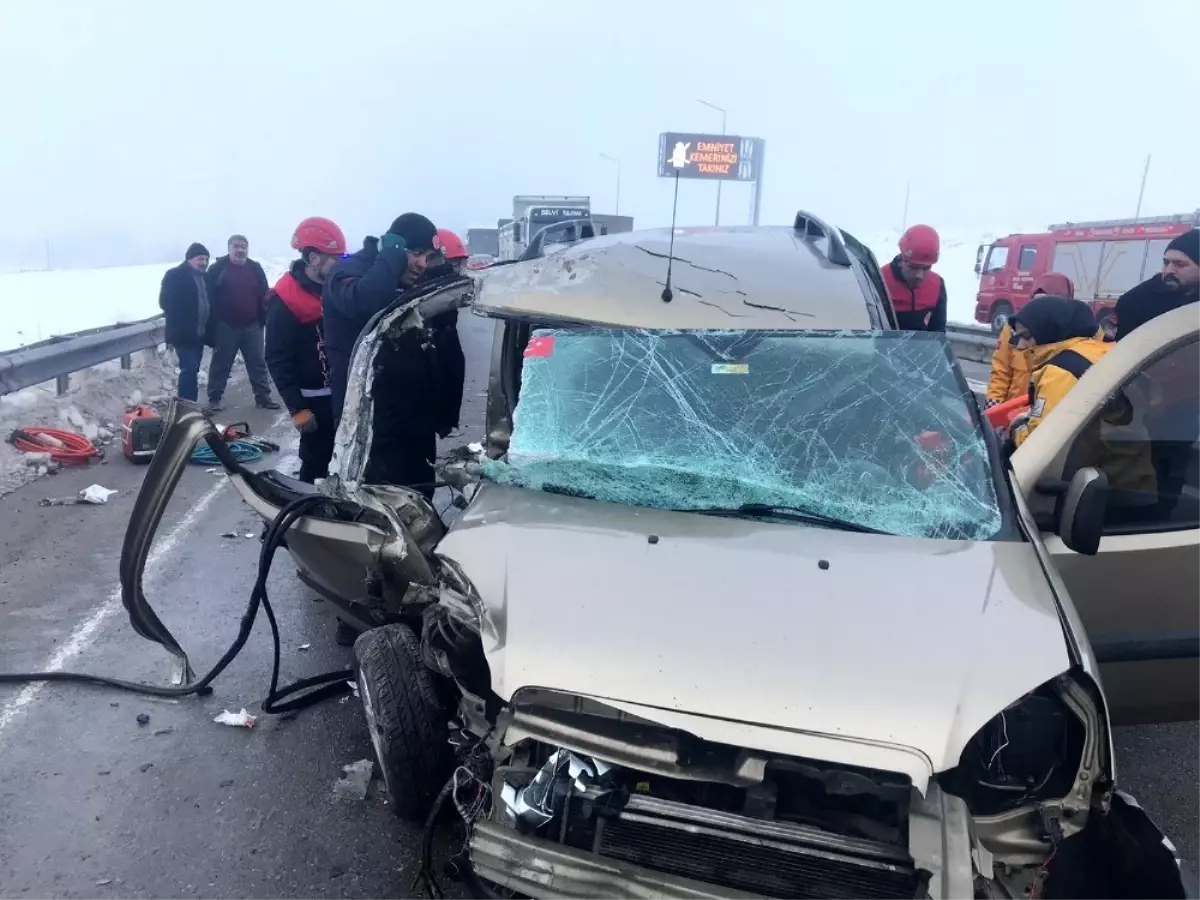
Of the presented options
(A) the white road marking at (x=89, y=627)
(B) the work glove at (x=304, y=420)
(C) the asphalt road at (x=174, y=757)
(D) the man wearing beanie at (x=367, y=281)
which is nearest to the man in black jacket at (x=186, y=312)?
→ (A) the white road marking at (x=89, y=627)

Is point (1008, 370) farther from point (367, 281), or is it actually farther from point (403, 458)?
point (367, 281)

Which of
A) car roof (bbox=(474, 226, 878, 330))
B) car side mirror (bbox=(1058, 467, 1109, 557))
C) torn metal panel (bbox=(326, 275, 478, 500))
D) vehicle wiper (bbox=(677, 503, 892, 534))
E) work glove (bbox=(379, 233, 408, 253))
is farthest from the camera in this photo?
work glove (bbox=(379, 233, 408, 253))

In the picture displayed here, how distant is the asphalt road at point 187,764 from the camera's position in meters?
2.82

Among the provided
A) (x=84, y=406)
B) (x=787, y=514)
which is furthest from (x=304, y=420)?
(x=84, y=406)

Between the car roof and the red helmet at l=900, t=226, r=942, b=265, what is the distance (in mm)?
2108

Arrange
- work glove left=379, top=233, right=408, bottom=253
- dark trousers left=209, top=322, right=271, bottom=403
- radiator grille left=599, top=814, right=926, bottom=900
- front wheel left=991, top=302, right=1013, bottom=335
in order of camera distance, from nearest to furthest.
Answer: radiator grille left=599, top=814, right=926, bottom=900 < work glove left=379, top=233, right=408, bottom=253 < dark trousers left=209, top=322, right=271, bottom=403 < front wheel left=991, top=302, right=1013, bottom=335

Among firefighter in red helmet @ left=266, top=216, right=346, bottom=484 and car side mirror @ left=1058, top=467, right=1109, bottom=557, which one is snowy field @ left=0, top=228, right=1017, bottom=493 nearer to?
firefighter in red helmet @ left=266, top=216, right=346, bottom=484

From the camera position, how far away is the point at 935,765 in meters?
2.00

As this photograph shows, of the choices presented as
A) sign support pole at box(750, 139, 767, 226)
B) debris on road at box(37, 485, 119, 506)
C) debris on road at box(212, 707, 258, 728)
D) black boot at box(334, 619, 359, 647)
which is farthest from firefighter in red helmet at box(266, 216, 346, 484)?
sign support pole at box(750, 139, 767, 226)

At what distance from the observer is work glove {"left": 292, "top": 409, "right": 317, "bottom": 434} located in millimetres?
5324

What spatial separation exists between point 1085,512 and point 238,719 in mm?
3282

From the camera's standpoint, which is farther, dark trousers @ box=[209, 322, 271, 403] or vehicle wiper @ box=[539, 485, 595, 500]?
dark trousers @ box=[209, 322, 271, 403]

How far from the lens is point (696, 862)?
2.07m

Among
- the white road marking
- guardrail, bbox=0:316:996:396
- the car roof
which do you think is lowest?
the white road marking
